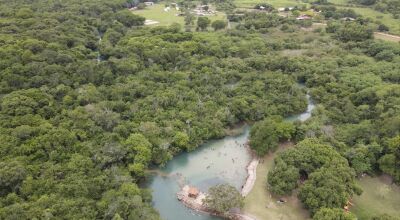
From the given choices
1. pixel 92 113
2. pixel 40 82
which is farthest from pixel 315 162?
pixel 40 82

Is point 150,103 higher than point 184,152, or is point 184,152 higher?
point 150,103

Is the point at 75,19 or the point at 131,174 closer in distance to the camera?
the point at 131,174

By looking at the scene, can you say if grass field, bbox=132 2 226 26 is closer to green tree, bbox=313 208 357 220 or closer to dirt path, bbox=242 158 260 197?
dirt path, bbox=242 158 260 197

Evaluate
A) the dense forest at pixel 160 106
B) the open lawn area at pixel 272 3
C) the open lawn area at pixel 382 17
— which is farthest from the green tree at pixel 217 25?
the open lawn area at pixel 382 17

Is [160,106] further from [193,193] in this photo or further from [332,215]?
[332,215]

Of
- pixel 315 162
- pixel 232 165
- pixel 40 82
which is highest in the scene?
pixel 40 82

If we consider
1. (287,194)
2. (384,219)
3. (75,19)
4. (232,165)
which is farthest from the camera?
(75,19)

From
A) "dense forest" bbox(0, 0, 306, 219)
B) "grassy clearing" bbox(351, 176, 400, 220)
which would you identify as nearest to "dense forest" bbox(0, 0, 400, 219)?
"dense forest" bbox(0, 0, 306, 219)

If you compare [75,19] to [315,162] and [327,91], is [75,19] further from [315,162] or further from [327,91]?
[315,162]
